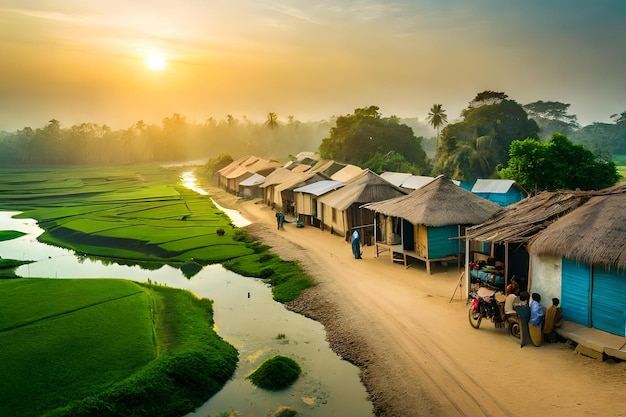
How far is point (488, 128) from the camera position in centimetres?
6488

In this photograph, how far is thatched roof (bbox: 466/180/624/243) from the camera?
55.8 ft

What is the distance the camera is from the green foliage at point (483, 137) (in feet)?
201

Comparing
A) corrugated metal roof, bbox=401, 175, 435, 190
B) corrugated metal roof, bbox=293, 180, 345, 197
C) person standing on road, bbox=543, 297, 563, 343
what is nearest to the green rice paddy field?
corrugated metal roof, bbox=293, 180, 345, 197

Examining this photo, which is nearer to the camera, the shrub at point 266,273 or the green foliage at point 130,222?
the shrub at point 266,273

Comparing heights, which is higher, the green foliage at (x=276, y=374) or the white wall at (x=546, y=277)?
the white wall at (x=546, y=277)

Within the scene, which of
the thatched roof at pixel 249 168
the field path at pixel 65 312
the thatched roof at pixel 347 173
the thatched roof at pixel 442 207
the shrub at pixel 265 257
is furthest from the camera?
the thatched roof at pixel 249 168

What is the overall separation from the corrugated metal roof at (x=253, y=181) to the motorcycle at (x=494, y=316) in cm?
4312

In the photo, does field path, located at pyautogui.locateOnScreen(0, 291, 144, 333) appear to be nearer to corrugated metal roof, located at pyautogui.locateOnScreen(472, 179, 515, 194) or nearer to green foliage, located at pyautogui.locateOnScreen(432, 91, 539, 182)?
corrugated metal roof, located at pyautogui.locateOnScreen(472, 179, 515, 194)

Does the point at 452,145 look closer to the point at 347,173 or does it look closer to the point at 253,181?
the point at 347,173

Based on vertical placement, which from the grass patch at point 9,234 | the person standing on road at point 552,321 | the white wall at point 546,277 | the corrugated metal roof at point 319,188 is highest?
the corrugated metal roof at point 319,188

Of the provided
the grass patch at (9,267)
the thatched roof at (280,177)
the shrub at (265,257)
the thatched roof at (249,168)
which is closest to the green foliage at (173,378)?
the shrub at (265,257)

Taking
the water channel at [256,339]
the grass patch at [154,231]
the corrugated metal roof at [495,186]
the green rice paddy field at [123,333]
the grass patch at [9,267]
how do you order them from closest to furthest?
the green rice paddy field at [123,333], the water channel at [256,339], the grass patch at [9,267], the grass patch at [154,231], the corrugated metal roof at [495,186]

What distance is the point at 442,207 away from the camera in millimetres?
24531

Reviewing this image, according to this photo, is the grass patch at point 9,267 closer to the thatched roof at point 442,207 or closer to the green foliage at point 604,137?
the thatched roof at point 442,207
